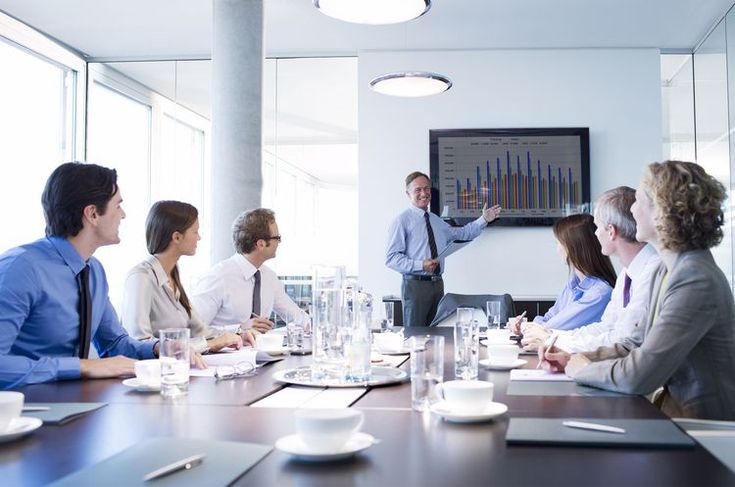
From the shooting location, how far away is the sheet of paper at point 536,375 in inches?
82.8

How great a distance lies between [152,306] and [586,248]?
1888 mm

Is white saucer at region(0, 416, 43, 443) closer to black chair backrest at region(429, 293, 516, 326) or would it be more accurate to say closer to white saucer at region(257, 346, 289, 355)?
white saucer at region(257, 346, 289, 355)

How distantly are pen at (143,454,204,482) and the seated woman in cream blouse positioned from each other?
153cm

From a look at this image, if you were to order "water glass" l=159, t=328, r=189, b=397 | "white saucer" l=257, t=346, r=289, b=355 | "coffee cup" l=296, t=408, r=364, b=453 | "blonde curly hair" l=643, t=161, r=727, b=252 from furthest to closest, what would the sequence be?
1. "white saucer" l=257, t=346, r=289, b=355
2. "blonde curly hair" l=643, t=161, r=727, b=252
3. "water glass" l=159, t=328, r=189, b=397
4. "coffee cup" l=296, t=408, r=364, b=453

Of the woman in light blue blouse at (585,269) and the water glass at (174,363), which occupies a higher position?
the woman in light blue blouse at (585,269)

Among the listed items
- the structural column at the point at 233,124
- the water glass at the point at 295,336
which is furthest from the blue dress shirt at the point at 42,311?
the structural column at the point at 233,124

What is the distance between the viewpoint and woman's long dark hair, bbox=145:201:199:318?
3219 millimetres

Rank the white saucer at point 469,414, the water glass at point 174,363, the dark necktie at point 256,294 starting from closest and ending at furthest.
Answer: the white saucer at point 469,414, the water glass at point 174,363, the dark necktie at point 256,294

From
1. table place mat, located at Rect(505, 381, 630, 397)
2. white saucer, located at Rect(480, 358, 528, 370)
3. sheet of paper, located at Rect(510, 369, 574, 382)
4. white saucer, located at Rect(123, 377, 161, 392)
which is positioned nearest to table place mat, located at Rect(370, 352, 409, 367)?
white saucer, located at Rect(480, 358, 528, 370)

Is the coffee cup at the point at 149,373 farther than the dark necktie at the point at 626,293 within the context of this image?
No

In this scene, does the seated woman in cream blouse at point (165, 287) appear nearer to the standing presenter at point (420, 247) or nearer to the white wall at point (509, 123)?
the standing presenter at point (420, 247)

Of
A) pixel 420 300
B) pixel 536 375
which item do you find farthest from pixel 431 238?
pixel 536 375

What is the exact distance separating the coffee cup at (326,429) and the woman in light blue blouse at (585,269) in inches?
88.7

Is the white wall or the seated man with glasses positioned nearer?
the seated man with glasses
